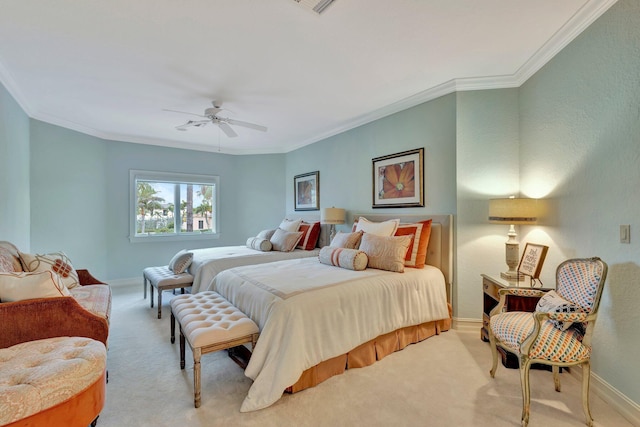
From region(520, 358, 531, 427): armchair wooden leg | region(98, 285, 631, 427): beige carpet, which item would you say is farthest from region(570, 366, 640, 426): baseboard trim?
region(520, 358, 531, 427): armchair wooden leg

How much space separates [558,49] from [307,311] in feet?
9.85

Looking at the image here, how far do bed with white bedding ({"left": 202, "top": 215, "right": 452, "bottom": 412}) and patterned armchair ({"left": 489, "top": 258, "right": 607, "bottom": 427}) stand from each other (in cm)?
88

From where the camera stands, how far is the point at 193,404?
196 centimetres

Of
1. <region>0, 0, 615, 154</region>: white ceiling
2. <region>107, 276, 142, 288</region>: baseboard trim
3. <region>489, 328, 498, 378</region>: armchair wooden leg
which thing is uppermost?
<region>0, 0, 615, 154</region>: white ceiling

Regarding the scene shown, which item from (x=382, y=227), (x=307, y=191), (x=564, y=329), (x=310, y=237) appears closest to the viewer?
(x=564, y=329)

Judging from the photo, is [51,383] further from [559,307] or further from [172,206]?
[172,206]

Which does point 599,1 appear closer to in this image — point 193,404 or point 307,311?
point 307,311

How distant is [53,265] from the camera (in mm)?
2732

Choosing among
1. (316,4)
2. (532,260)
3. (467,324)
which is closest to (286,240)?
(467,324)

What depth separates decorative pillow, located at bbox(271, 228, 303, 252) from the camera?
451 cm

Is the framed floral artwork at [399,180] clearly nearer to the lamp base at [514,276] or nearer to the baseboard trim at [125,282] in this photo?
the lamp base at [514,276]

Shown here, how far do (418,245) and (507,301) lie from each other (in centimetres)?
96

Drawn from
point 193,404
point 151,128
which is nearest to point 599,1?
point 193,404

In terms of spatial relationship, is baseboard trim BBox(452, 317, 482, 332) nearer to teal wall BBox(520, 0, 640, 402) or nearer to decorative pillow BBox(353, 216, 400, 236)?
teal wall BBox(520, 0, 640, 402)
